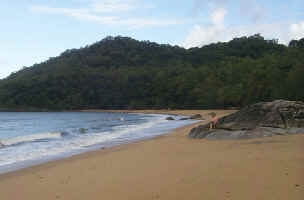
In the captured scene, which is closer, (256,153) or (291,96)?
(256,153)

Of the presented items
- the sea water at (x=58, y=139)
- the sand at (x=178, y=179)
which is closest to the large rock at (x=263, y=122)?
the sand at (x=178, y=179)

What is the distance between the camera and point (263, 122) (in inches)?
520

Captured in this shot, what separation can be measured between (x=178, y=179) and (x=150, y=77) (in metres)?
103

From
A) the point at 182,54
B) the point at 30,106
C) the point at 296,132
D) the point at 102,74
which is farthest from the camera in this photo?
the point at 182,54

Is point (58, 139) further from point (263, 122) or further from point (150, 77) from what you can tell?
point (150, 77)

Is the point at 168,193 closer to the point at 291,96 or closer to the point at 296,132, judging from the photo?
the point at 296,132

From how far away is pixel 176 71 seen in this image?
101m

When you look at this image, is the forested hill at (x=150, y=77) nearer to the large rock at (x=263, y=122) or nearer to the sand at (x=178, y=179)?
the large rock at (x=263, y=122)

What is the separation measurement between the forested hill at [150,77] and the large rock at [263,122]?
37869 mm

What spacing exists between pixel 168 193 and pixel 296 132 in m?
8.86

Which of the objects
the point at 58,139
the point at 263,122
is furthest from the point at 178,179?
the point at 58,139

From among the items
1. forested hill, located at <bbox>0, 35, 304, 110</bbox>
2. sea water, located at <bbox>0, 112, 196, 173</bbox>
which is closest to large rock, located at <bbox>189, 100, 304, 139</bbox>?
sea water, located at <bbox>0, 112, 196, 173</bbox>

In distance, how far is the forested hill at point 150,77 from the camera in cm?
6291

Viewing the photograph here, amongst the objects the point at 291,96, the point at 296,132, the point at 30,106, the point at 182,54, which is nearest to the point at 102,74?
the point at 30,106
